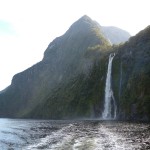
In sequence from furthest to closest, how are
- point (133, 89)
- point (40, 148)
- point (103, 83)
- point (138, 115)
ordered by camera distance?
point (103, 83) < point (133, 89) < point (138, 115) < point (40, 148)

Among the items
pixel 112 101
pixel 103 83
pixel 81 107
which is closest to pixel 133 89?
pixel 112 101

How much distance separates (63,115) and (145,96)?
3092 inches

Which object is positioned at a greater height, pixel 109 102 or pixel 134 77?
pixel 134 77

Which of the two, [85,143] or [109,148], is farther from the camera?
[85,143]

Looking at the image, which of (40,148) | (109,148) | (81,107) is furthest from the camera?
(81,107)

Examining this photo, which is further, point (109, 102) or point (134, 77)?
point (109, 102)

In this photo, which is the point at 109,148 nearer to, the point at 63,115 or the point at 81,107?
the point at 81,107

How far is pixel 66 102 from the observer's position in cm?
18625

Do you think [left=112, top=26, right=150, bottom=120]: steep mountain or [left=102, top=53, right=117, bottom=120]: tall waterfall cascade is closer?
[left=112, top=26, right=150, bottom=120]: steep mountain

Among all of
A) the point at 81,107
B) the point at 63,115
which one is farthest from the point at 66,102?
the point at 81,107

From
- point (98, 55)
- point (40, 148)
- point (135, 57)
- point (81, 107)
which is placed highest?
point (98, 55)

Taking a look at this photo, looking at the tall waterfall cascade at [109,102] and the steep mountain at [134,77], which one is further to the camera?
the tall waterfall cascade at [109,102]

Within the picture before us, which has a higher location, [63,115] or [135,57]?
[135,57]

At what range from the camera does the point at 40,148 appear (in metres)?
46.7
